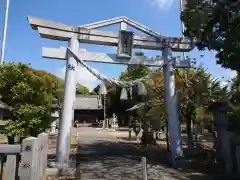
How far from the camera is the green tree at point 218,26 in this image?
6.19m

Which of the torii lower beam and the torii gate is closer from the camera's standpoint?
the torii gate

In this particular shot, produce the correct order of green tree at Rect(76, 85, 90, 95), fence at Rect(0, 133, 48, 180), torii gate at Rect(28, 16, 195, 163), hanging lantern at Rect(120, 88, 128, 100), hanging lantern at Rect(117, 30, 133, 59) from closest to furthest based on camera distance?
fence at Rect(0, 133, 48, 180) < torii gate at Rect(28, 16, 195, 163) < hanging lantern at Rect(117, 30, 133, 59) < hanging lantern at Rect(120, 88, 128, 100) < green tree at Rect(76, 85, 90, 95)

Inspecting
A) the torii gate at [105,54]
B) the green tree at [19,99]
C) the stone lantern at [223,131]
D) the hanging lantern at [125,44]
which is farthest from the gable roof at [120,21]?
the stone lantern at [223,131]

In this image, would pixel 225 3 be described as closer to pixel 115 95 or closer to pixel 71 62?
pixel 71 62

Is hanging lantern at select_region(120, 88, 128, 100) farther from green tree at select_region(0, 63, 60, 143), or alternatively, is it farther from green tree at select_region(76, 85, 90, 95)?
green tree at select_region(76, 85, 90, 95)

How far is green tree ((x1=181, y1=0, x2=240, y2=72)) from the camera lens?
20.3 ft


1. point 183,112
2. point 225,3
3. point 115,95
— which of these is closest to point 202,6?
point 225,3

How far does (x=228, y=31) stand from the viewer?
647cm

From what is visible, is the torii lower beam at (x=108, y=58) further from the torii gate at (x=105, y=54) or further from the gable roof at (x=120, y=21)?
the gable roof at (x=120, y=21)

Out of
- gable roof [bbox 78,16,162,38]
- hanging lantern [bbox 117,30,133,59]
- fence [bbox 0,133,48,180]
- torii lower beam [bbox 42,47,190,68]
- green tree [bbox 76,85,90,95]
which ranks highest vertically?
green tree [bbox 76,85,90,95]

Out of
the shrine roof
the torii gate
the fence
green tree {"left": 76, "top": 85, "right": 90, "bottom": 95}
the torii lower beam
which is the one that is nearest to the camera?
the fence

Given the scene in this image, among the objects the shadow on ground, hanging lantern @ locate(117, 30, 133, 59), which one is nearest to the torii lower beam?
hanging lantern @ locate(117, 30, 133, 59)

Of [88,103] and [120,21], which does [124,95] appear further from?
[88,103]

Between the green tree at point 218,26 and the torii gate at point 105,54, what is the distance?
162cm
